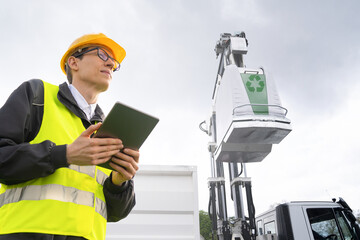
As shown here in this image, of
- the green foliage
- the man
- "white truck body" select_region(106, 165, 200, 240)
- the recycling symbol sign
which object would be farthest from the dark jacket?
the green foliage

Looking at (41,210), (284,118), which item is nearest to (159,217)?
(284,118)

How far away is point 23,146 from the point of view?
1.29m

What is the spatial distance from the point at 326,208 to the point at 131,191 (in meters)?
4.38

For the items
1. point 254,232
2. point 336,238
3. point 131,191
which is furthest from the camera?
point 254,232

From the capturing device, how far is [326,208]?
16.6 feet

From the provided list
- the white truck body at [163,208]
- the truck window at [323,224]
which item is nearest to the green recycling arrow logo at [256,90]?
the white truck body at [163,208]

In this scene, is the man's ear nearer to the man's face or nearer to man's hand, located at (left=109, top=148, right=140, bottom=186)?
the man's face

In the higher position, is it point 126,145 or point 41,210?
point 126,145

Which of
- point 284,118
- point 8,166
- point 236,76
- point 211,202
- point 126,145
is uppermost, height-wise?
point 236,76

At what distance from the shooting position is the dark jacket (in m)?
1.27

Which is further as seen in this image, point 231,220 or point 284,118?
point 231,220

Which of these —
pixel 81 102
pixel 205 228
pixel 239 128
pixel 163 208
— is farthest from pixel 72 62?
pixel 205 228

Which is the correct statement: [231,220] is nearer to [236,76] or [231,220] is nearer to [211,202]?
[211,202]

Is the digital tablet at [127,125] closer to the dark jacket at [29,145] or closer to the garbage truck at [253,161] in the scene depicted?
the dark jacket at [29,145]
